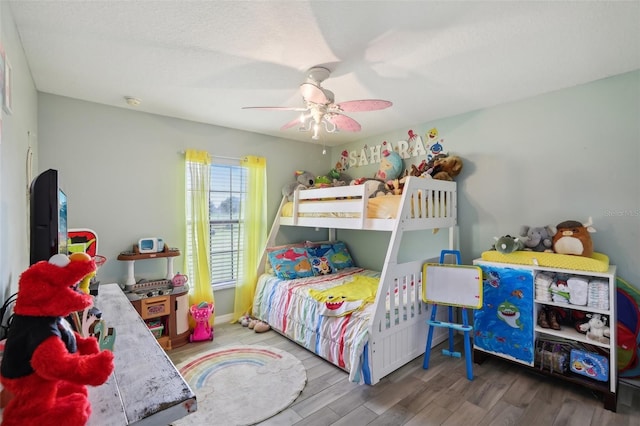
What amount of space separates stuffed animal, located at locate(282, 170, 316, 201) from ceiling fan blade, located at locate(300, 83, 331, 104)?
1685 millimetres

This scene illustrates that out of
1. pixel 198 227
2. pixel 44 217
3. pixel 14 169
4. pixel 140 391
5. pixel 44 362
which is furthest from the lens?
pixel 198 227

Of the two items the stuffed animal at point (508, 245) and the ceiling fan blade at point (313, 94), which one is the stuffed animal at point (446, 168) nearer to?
the stuffed animal at point (508, 245)

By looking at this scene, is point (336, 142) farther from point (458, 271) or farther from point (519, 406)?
point (519, 406)

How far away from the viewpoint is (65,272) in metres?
0.75

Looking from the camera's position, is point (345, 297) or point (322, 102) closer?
point (322, 102)

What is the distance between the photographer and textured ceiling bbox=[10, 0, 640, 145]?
147 cm

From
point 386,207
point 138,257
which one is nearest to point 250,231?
point 138,257

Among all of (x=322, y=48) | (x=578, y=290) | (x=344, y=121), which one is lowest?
(x=578, y=290)

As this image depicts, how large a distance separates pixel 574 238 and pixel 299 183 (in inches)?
109

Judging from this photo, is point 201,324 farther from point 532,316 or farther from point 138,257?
point 532,316

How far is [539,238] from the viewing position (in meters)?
2.35

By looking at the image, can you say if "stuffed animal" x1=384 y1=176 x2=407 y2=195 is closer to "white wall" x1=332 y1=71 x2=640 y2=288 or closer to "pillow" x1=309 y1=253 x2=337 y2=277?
"white wall" x1=332 y1=71 x2=640 y2=288

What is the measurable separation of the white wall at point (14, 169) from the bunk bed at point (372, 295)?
201cm

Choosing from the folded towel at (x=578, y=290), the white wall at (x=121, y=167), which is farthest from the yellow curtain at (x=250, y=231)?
the folded towel at (x=578, y=290)
